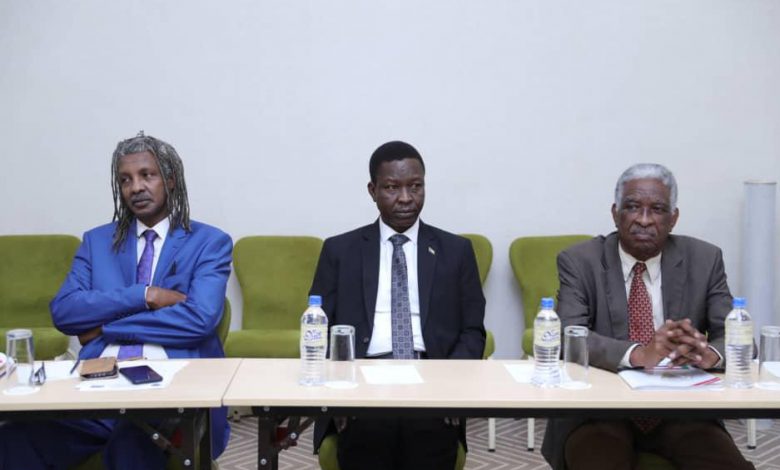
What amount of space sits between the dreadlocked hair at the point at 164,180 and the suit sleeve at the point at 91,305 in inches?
11.7

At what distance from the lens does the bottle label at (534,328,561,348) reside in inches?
122

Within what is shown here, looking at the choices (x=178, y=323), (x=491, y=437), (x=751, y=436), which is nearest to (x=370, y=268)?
(x=178, y=323)

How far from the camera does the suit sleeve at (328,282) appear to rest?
12.4 ft

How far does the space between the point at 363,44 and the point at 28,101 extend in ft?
7.40

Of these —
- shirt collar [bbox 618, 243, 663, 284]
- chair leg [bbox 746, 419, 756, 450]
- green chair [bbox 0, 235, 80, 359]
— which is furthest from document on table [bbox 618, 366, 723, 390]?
green chair [bbox 0, 235, 80, 359]

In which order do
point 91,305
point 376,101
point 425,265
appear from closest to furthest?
point 91,305 < point 425,265 < point 376,101

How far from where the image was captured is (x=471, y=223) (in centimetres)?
596

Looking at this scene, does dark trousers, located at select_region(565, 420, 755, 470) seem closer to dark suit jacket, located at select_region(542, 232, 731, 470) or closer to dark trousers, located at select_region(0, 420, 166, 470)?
dark suit jacket, located at select_region(542, 232, 731, 470)

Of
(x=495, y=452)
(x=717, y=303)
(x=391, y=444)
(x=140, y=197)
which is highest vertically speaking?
(x=140, y=197)

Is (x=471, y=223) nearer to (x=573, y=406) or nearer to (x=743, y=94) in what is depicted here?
(x=743, y=94)

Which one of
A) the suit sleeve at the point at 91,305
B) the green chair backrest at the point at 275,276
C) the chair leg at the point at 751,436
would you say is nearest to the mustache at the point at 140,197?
the suit sleeve at the point at 91,305

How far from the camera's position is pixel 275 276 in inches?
223

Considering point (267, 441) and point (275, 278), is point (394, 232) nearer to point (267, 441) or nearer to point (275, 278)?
point (267, 441)

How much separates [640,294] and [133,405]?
77.7 inches
